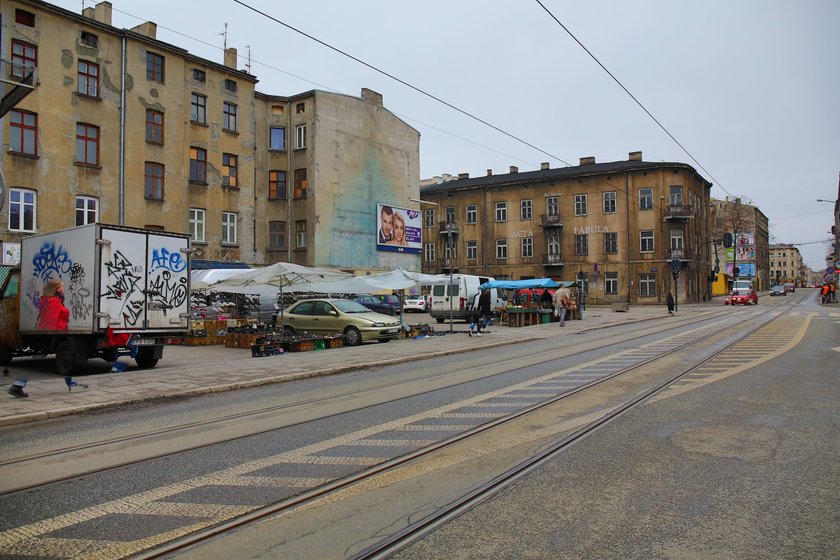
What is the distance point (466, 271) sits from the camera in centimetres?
6619

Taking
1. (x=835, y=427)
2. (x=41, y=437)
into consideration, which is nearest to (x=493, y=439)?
(x=835, y=427)

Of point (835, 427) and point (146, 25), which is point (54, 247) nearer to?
point (835, 427)

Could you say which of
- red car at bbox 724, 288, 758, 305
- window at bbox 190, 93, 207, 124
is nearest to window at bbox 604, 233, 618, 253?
red car at bbox 724, 288, 758, 305

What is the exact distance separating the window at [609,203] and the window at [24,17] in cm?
4701

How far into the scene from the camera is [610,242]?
57.5 m

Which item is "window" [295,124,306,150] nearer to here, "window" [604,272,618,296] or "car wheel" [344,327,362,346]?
"car wheel" [344,327,362,346]

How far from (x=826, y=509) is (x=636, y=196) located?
55641 millimetres

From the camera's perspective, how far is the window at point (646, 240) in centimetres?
5572

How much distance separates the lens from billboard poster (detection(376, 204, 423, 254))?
1770 inches

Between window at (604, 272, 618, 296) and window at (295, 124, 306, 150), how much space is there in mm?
32003

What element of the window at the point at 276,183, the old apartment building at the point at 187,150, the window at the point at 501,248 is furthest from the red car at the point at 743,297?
the window at the point at 276,183

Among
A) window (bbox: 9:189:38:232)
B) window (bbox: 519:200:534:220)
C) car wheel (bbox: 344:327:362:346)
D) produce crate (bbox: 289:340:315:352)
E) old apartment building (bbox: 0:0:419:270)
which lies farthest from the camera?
window (bbox: 519:200:534:220)

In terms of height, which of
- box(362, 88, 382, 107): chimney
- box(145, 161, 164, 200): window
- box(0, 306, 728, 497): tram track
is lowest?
box(0, 306, 728, 497): tram track

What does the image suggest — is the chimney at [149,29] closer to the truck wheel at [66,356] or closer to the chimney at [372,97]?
the chimney at [372,97]
